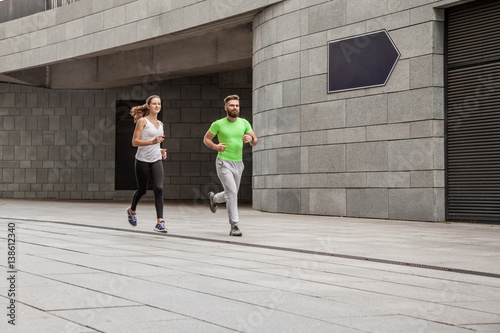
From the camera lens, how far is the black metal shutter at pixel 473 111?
40.3 feet

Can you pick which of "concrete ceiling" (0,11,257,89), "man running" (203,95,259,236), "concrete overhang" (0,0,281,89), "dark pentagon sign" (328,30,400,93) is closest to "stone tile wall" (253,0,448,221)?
"dark pentagon sign" (328,30,400,93)

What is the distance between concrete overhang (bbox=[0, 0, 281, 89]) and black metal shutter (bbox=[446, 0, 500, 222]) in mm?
5169

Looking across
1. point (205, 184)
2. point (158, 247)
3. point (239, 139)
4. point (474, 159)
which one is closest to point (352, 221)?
point (474, 159)

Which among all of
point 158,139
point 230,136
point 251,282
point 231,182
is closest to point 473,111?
point 230,136

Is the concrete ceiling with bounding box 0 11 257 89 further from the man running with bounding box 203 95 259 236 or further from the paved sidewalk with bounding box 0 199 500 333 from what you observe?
the paved sidewalk with bounding box 0 199 500 333

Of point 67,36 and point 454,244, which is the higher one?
point 67,36

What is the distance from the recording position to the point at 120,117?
26891mm

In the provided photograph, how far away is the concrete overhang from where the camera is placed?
62.3ft

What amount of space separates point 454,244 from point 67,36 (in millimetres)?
17691

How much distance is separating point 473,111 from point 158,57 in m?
12.2

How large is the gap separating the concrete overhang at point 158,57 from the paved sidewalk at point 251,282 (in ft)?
30.0

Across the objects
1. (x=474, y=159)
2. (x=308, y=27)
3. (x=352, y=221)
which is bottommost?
(x=352, y=221)

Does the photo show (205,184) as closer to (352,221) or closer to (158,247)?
→ (352,221)

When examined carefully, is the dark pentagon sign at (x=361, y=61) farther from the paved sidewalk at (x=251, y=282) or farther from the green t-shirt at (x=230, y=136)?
the green t-shirt at (x=230, y=136)
